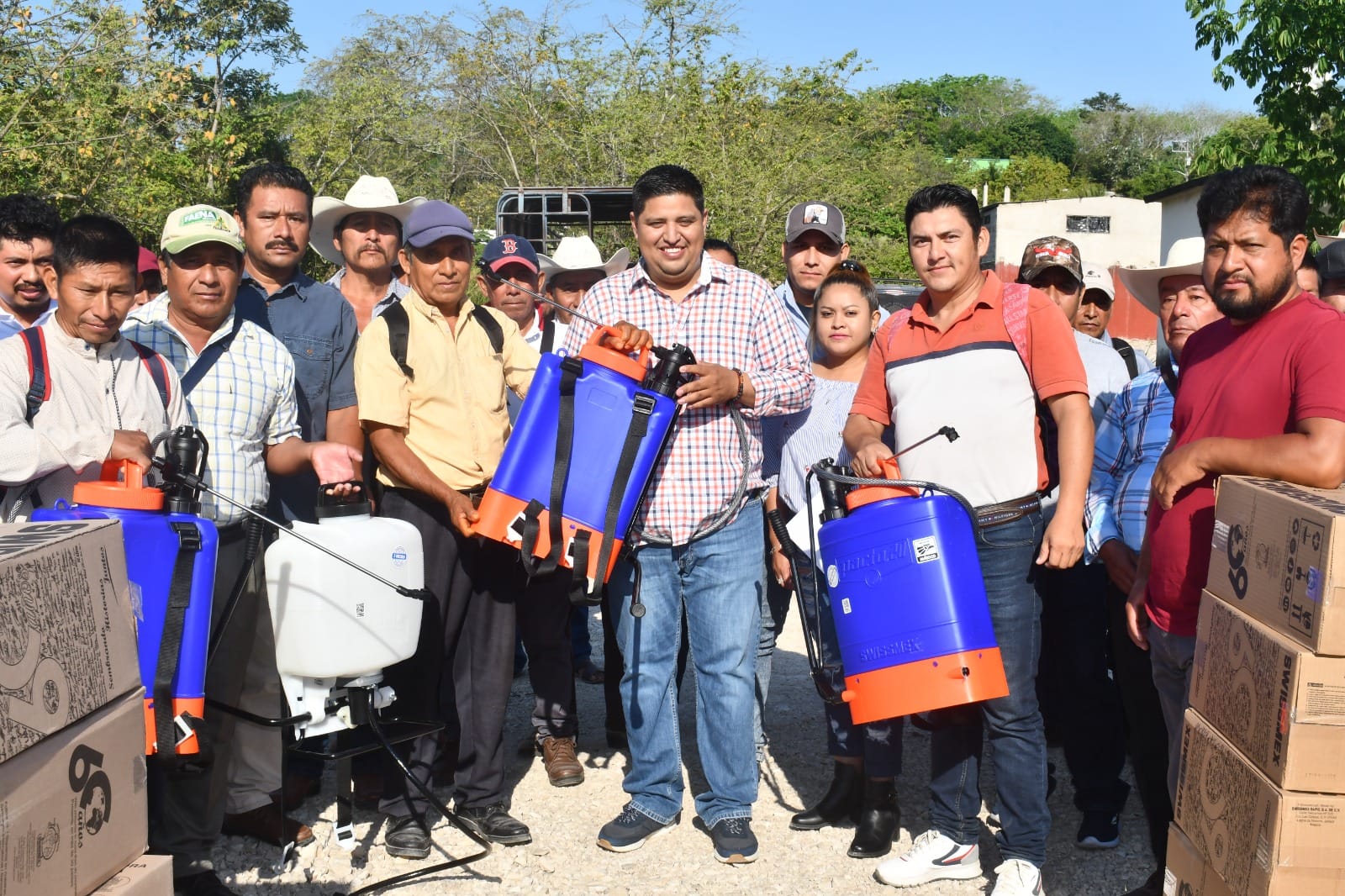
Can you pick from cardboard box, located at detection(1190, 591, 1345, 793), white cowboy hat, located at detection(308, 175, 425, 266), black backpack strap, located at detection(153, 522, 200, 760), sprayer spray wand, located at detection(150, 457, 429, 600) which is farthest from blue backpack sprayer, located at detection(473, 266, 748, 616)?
white cowboy hat, located at detection(308, 175, 425, 266)

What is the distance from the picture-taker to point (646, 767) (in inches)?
166

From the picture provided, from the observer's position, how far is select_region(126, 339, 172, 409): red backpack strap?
3641mm

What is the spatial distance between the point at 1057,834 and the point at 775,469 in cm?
173

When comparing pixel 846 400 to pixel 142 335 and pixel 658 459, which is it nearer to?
pixel 658 459

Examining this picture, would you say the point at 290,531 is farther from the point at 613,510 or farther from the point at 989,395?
the point at 989,395

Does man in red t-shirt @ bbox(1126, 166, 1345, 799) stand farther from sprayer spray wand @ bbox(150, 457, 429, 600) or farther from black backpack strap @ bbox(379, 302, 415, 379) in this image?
black backpack strap @ bbox(379, 302, 415, 379)

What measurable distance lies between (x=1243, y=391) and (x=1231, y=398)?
4 centimetres

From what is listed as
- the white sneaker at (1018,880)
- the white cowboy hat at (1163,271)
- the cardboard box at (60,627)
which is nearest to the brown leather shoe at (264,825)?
the cardboard box at (60,627)

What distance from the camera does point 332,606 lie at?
347cm

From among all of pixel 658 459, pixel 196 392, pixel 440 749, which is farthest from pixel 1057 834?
pixel 196 392

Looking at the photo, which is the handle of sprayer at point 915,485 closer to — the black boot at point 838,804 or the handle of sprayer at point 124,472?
the black boot at point 838,804

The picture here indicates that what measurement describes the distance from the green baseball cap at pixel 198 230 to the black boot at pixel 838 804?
2852mm

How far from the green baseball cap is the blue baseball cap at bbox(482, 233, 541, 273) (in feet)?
7.71

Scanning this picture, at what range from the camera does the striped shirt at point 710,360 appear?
13.1ft
